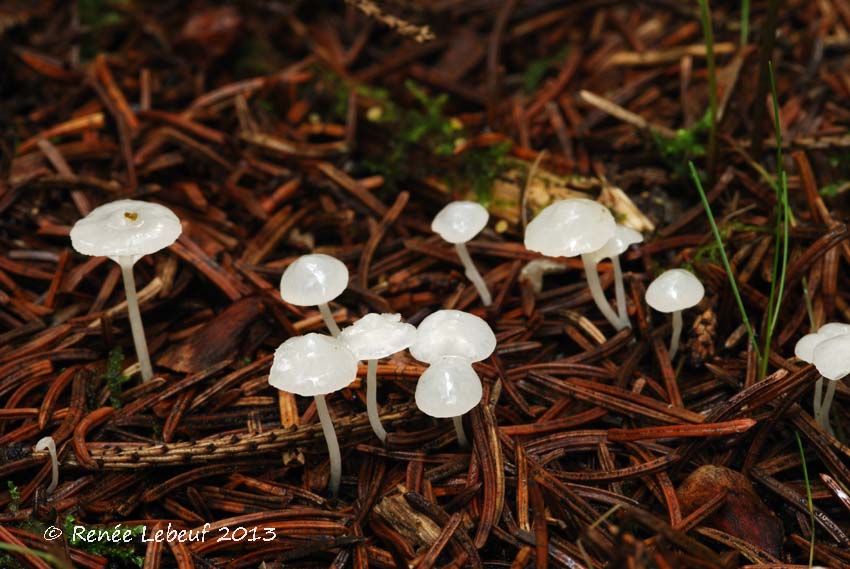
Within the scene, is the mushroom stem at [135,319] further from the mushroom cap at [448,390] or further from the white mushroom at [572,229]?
the white mushroom at [572,229]

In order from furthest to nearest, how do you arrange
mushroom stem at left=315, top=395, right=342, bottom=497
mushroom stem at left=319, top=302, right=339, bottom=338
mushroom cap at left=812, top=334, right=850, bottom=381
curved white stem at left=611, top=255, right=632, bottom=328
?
curved white stem at left=611, top=255, right=632, bottom=328
mushroom stem at left=319, top=302, right=339, bottom=338
mushroom stem at left=315, top=395, right=342, bottom=497
mushroom cap at left=812, top=334, right=850, bottom=381

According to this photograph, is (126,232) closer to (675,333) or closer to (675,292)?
(675,292)

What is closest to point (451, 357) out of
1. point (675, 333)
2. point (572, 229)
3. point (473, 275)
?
point (572, 229)

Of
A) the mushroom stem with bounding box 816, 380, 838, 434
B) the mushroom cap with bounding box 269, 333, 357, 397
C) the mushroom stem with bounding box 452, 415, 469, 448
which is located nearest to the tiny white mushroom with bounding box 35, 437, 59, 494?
the mushroom cap with bounding box 269, 333, 357, 397

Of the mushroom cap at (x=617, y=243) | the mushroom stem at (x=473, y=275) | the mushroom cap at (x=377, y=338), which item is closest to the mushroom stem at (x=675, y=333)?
the mushroom cap at (x=617, y=243)

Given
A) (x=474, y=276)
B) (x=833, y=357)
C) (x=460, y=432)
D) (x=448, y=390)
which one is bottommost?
(x=460, y=432)

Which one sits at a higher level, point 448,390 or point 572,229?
point 572,229

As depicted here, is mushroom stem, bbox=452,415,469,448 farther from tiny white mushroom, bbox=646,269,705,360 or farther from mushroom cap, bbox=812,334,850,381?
mushroom cap, bbox=812,334,850,381
